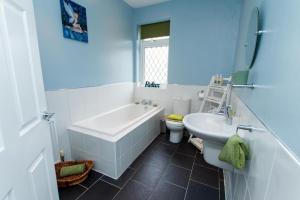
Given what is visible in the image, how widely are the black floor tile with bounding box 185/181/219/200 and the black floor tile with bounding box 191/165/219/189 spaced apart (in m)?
0.08

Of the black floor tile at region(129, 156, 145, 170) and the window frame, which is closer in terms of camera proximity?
the black floor tile at region(129, 156, 145, 170)

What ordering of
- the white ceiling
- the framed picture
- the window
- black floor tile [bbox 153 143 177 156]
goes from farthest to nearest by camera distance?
the window, the white ceiling, black floor tile [bbox 153 143 177 156], the framed picture

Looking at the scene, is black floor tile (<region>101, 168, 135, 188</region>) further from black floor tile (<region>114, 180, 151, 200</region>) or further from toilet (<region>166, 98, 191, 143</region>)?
toilet (<region>166, 98, 191, 143</region>)

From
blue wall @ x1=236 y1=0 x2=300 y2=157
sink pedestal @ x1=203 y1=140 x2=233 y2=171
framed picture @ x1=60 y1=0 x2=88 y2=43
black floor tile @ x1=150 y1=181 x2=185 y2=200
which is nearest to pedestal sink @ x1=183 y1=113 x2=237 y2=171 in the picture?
sink pedestal @ x1=203 y1=140 x2=233 y2=171

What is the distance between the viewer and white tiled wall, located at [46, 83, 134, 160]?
1729 mm

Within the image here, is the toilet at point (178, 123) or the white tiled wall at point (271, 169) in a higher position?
the white tiled wall at point (271, 169)

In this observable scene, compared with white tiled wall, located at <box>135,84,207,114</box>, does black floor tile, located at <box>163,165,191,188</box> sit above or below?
below

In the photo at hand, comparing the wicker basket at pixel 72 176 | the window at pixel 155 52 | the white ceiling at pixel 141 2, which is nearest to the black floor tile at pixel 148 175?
the wicker basket at pixel 72 176

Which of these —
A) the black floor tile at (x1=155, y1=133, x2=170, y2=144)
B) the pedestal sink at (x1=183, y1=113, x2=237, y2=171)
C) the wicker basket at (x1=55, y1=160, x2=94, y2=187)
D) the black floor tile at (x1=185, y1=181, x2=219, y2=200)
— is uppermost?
the pedestal sink at (x1=183, y1=113, x2=237, y2=171)

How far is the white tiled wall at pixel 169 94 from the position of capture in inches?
106

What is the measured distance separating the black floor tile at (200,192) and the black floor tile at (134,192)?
17.0 inches

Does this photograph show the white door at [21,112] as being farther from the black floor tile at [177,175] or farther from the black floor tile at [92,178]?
the black floor tile at [177,175]

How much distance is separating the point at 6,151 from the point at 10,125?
11 cm

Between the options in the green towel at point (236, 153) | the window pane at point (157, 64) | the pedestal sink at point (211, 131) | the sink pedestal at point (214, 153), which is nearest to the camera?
the green towel at point (236, 153)
